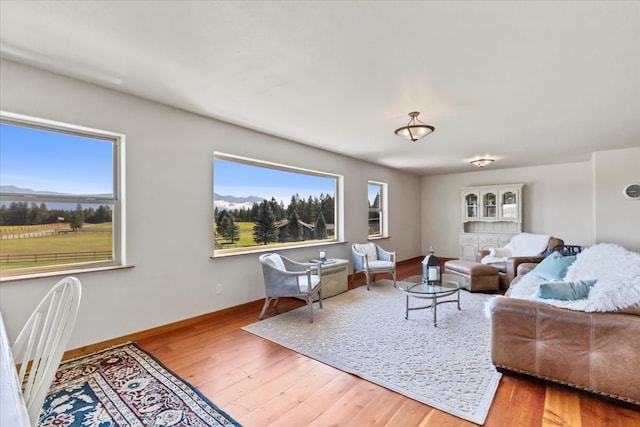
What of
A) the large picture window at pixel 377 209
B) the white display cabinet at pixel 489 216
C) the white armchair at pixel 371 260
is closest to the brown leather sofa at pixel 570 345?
the white armchair at pixel 371 260

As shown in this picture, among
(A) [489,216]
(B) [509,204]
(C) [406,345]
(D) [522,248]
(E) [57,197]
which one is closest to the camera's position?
(E) [57,197]

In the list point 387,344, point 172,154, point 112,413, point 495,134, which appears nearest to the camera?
point 112,413

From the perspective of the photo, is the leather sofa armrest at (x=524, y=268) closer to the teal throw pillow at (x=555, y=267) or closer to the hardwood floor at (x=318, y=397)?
the teal throw pillow at (x=555, y=267)

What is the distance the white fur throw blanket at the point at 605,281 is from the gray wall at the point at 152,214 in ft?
10.6

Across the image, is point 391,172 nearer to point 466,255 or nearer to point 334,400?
point 466,255

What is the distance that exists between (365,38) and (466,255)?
6.86 m

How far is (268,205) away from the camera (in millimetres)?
4562

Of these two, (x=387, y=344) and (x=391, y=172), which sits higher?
(x=391, y=172)

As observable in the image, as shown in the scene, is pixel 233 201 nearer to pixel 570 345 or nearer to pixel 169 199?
pixel 169 199

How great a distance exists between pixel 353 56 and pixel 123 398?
2.86 metres

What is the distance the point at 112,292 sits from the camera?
281cm

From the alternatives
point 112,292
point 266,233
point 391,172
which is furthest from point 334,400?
point 391,172

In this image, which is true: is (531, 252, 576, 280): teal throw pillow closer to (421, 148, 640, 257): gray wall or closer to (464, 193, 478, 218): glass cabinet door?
(421, 148, 640, 257): gray wall

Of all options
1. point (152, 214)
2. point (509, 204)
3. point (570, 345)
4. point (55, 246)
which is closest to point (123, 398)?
point (55, 246)
